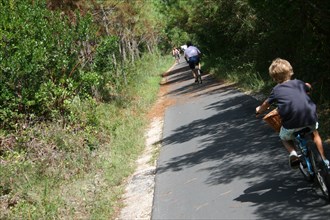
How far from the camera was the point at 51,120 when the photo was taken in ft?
39.3

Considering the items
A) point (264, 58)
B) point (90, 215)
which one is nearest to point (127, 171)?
point (90, 215)

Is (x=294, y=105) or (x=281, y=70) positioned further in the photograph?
(x=281, y=70)

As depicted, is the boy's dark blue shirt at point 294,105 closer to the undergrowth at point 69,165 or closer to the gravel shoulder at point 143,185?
the gravel shoulder at point 143,185

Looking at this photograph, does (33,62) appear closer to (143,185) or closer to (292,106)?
(143,185)

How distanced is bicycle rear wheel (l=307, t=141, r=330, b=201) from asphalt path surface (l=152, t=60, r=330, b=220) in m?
0.18

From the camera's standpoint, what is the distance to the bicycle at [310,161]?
4.95 metres

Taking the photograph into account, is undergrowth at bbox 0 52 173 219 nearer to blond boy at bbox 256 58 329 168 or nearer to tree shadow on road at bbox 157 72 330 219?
tree shadow on road at bbox 157 72 330 219

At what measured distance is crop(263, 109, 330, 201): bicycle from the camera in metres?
4.95

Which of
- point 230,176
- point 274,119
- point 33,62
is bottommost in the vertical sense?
point 230,176

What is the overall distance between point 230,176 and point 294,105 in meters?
2.30

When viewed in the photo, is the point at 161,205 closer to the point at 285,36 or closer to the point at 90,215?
the point at 90,215

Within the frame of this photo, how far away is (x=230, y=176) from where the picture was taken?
7020mm

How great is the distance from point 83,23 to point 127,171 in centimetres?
632

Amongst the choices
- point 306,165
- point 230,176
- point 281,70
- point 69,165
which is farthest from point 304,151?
point 69,165
